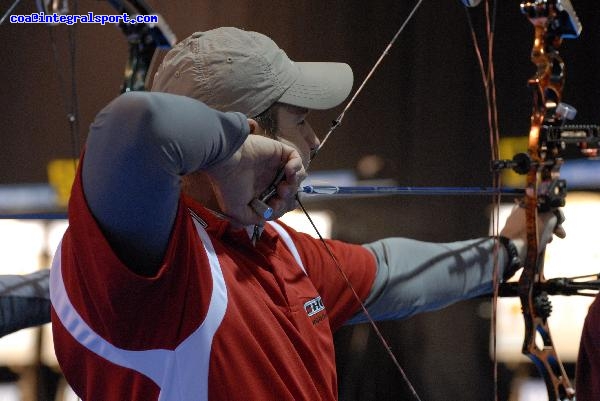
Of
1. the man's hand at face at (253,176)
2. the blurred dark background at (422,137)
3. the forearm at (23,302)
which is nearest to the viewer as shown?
the man's hand at face at (253,176)

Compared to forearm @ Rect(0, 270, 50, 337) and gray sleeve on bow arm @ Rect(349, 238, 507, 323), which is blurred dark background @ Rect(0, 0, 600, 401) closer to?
gray sleeve on bow arm @ Rect(349, 238, 507, 323)

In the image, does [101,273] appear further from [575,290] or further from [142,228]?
[575,290]

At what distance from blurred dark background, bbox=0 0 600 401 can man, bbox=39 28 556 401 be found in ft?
2.46

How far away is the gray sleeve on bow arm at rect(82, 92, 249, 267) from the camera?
0.63 metres

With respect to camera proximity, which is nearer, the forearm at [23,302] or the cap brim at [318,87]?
the cap brim at [318,87]

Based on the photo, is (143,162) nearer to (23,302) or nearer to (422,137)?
(23,302)

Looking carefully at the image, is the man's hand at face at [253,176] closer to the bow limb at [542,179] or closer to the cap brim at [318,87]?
the cap brim at [318,87]

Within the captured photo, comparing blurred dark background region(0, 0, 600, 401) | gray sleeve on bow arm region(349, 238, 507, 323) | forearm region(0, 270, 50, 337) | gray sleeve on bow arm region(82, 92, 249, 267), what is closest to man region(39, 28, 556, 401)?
gray sleeve on bow arm region(82, 92, 249, 267)

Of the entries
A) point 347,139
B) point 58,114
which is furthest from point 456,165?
point 58,114

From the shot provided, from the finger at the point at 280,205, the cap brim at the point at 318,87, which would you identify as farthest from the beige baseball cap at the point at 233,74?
the finger at the point at 280,205

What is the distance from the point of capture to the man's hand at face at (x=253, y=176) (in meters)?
0.75

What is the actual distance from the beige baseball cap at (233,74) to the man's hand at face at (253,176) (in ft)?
0.33

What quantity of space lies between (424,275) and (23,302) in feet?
1.92

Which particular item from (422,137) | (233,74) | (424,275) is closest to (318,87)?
(233,74)
